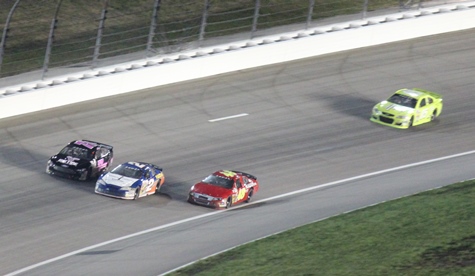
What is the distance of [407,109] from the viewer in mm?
35594

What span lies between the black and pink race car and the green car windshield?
1040 cm

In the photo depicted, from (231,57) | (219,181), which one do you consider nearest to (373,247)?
(219,181)

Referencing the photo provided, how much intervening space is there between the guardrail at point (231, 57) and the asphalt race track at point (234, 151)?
427mm

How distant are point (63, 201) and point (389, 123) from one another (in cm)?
1211

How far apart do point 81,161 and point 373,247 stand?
33.0 ft

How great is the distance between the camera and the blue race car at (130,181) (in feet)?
95.3

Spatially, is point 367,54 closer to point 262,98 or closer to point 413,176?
point 262,98

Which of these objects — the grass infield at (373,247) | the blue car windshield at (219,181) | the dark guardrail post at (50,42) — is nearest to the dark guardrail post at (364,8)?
the dark guardrail post at (50,42)

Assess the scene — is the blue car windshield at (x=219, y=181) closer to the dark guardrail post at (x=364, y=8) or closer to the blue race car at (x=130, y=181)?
the blue race car at (x=130, y=181)

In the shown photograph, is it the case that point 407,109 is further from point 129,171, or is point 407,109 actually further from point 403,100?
→ point 129,171

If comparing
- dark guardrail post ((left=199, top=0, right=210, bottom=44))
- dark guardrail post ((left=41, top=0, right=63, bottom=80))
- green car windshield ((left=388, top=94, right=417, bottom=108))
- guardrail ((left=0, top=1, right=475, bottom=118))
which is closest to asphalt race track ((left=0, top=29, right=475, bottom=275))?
guardrail ((left=0, top=1, right=475, bottom=118))

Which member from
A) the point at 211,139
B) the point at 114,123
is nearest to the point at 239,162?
the point at 211,139

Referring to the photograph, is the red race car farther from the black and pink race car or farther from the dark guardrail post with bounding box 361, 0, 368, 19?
the dark guardrail post with bounding box 361, 0, 368, 19

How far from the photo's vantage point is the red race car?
2873 centimetres
